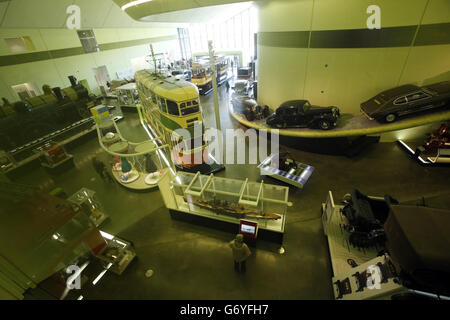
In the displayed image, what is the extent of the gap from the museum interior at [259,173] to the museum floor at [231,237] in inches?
1.7

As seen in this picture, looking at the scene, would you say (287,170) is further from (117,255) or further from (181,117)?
(117,255)

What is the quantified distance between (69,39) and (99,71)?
3.19 meters

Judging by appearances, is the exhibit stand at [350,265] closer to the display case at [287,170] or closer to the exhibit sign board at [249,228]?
the display case at [287,170]

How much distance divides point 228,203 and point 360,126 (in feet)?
21.5

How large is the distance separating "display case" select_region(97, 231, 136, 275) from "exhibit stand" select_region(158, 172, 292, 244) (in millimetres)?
1530

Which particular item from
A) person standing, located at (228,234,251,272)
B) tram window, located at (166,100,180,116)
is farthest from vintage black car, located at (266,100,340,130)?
person standing, located at (228,234,251,272)

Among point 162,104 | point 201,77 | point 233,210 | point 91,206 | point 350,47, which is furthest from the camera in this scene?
point 201,77

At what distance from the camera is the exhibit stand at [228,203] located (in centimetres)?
521

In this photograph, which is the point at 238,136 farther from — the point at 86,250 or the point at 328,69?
the point at 86,250

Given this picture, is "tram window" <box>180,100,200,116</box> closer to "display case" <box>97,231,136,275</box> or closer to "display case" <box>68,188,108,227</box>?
"display case" <box>68,188,108,227</box>

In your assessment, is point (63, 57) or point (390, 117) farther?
point (63, 57)

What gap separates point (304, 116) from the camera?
28.8 ft

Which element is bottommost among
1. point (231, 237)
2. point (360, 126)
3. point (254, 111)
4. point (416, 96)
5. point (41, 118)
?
point (231, 237)

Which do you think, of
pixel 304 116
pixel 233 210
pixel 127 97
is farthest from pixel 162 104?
pixel 127 97
